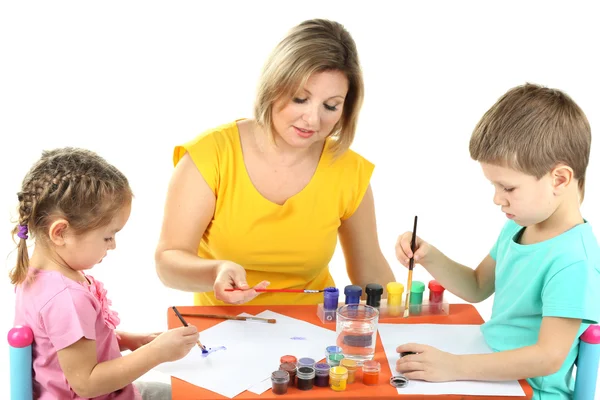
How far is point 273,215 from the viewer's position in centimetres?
228

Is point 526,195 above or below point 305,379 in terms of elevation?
above

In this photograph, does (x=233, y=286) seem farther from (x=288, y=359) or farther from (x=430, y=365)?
(x=430, y=365)

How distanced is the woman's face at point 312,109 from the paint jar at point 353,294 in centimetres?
45

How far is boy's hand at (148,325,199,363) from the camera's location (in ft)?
5.48

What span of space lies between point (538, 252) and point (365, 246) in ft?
2.35

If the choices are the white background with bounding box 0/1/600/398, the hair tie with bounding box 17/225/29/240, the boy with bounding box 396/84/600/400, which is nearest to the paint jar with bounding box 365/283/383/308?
the boy with bounding box 396/84/600/400

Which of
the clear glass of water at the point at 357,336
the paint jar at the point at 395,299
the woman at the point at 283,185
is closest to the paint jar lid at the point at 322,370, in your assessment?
the clear glass of water at the point at 357,336

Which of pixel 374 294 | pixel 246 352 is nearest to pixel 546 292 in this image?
pixel 374 294

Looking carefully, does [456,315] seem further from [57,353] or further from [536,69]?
[536,69]

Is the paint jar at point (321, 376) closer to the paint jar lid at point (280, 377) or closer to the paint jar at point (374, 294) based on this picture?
the paint jar lid at point (280, 377)

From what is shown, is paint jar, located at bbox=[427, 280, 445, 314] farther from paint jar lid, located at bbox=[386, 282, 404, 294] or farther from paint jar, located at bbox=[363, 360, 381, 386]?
paint jar, located at bbox=[363, 360, 381, 386]

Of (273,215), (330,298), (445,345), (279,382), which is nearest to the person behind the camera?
(279,382)

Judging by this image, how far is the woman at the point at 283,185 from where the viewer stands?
2.13 metres

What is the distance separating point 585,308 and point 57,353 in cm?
111
